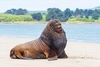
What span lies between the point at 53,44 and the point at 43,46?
13.5 inches

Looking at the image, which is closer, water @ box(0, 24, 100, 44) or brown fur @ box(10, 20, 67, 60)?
brown fur @ box(10, 20, 67, 60)

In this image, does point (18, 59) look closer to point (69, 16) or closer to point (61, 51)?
point (61, 51)

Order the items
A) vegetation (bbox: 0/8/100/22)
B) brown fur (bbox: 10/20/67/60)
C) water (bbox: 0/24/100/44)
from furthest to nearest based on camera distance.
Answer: vegetation (bbox: 0/8/100/22)
water (bbox: 0/24/100/44)
brown fur (bbox: 10/20/67/60)

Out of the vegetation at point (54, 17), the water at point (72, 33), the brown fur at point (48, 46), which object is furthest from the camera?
the vegetation at point (54, 17)

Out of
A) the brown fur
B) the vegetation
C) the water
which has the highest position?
the brown fur

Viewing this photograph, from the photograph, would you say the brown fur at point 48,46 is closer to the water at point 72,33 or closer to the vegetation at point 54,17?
the water at point 72,33

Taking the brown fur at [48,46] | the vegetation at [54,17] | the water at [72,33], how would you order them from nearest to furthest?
the brown fur at [48,46] < the water at [72,33] < the vegetation at [54,17]

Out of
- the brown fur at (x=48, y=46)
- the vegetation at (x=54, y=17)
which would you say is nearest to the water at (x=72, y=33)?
the brown fur at (x=48, y=46)

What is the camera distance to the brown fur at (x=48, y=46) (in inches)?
516

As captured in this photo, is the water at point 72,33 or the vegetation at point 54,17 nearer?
the water at point 72,33

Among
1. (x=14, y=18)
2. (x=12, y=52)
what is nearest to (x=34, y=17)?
(x=14, y=18)

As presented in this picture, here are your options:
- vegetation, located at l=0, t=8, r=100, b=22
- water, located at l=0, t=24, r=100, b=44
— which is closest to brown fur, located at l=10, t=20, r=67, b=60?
water, located at l=0, t=24, r=100, b=44

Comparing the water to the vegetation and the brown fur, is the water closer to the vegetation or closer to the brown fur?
the brown fur

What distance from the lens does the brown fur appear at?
516 inches
